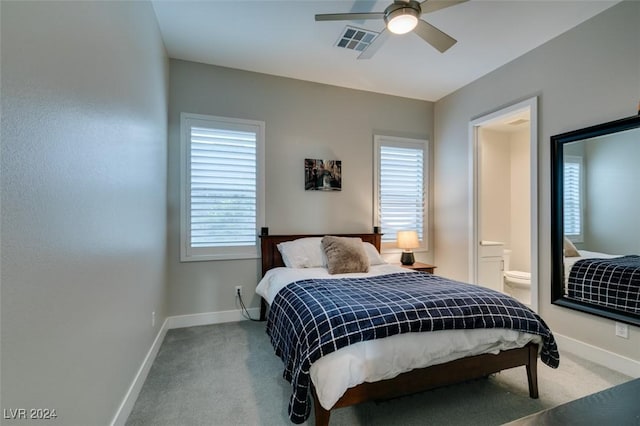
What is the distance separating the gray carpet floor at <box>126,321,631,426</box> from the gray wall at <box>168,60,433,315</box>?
0.92 m

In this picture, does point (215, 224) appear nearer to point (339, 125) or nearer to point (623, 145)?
point (339, 125)

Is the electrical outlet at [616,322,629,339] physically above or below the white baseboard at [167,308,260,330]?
above

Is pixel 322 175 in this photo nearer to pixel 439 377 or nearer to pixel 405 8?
pixel 405 8

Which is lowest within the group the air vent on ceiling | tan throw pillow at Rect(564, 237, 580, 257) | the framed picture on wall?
tan throw pillow at Rect(564, 237, 580, 257)

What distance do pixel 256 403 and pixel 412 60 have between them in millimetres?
3715

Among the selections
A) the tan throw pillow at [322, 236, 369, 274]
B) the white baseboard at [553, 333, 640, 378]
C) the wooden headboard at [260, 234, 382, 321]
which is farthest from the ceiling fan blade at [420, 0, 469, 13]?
the white baseboard at [553, 333, 640, 378]

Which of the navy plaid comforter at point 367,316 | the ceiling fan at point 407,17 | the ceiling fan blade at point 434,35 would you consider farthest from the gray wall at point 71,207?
the ceiling fan blade at point 434,35

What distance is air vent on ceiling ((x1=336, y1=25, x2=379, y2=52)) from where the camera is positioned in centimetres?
279

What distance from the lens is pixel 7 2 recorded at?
0.81m

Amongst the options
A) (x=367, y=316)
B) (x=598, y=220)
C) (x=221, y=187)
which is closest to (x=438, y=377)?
(x=367, y=316)

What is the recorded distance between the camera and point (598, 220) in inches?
103

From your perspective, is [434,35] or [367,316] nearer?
[367,316]

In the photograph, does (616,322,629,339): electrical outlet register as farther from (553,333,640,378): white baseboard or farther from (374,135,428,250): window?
(374,135,428,250): window

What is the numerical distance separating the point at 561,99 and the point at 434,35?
1648 mm
